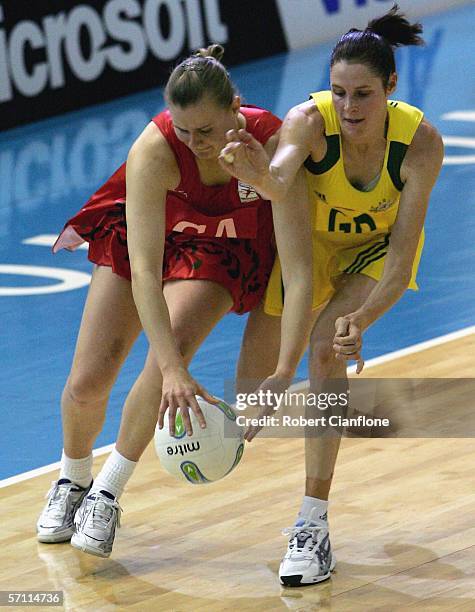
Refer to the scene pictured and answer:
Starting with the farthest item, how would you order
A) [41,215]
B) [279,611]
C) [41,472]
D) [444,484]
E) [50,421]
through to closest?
[41,215]
[50,421]
[41,472]
[444,484]
[279,611]

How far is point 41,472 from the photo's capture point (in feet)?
18.0

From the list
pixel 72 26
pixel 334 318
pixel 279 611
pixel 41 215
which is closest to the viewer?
pixel 279 611

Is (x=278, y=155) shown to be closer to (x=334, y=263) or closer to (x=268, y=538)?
(x=334, y=263)

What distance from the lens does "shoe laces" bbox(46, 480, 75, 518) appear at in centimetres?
486

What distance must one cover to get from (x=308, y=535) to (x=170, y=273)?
1.00 metres

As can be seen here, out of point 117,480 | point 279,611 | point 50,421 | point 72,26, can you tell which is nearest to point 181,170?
point 117,480

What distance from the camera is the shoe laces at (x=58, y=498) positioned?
4.86 m

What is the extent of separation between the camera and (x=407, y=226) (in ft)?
14.2

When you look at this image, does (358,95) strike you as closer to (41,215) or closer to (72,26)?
(41,215)

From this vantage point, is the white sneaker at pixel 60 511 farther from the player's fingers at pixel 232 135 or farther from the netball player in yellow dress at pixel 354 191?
the player's fingers at pixel 232 135

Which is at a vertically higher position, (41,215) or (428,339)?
(428,339)

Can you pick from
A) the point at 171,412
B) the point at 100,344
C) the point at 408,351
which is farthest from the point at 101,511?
the point at 408,351

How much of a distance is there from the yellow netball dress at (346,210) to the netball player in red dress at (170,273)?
16 cm

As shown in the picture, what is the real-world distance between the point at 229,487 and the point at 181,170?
138 cm
